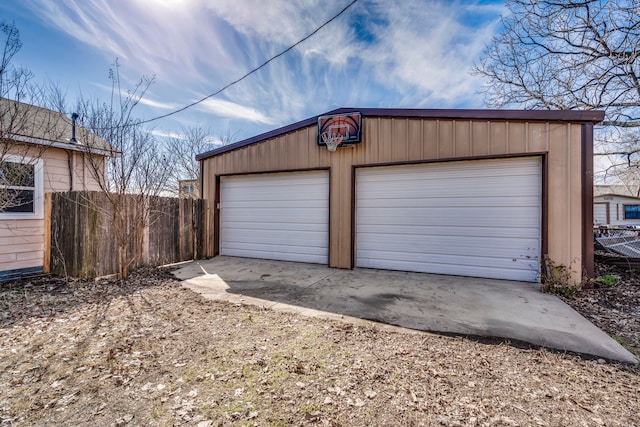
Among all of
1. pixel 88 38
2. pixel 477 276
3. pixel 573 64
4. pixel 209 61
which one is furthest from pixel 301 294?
pixel 573 64

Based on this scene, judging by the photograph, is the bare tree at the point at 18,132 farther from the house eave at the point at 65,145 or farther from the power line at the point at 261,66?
the power line at the point at 261,66

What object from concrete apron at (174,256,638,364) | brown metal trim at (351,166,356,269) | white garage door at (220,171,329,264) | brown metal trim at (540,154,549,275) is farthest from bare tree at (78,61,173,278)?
brown metal trim at (540,154,549,275)

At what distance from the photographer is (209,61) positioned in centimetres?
718

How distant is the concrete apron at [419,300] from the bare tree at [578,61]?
18.5ft

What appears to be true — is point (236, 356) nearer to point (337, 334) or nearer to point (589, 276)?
point (337, 334)

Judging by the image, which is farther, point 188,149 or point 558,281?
point 188,149

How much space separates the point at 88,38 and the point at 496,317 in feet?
30.2

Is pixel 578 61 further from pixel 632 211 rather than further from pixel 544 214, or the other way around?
Result: pixel 632 211

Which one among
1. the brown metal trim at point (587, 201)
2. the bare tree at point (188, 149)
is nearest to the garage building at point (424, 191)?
the brown metal trim at point (587, 201)

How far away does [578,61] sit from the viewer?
6.55m

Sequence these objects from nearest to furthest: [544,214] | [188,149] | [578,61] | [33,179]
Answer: [544,214] → [33,179] → [578,61] → [188,149]

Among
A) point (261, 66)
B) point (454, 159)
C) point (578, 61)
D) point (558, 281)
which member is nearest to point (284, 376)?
point (558, 281)

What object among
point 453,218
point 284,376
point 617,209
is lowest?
point 284,376

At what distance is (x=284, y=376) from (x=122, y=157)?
4967 mm
